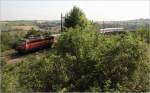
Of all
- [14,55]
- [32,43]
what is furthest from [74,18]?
[14,55]

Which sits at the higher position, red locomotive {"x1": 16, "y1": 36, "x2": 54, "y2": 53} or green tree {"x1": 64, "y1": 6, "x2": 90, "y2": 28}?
green tree {"x1": 64, "y1": 6, "x2": 90, "y2": 28}

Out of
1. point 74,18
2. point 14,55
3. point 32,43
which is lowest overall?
point 14,55

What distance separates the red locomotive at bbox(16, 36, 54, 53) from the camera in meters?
26.0

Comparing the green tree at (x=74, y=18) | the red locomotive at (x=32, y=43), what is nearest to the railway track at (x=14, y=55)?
the red locomotive at (x=32, y=43)

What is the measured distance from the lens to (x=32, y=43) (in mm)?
26859

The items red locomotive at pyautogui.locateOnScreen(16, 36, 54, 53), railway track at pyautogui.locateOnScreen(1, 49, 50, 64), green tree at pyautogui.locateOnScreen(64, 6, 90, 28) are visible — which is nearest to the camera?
railway track at pyautogui.locateOnScreen(1, 49, 50, 64)

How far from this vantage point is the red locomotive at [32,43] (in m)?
26.0

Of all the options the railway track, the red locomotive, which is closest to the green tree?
the red locomotive

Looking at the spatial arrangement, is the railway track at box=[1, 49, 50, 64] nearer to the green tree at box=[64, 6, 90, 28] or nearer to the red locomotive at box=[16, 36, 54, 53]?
the red locomotive at box=[16, 36, 54, 53]

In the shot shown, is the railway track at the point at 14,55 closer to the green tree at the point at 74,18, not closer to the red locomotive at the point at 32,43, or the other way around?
the red locomotive at the point at 32,43

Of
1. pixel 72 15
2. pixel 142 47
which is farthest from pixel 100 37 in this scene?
pixel 72 15

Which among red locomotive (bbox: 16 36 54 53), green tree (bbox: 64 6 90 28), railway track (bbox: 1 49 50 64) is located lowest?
railway track (bbox: 1 49 50 64)

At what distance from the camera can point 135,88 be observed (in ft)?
31.9

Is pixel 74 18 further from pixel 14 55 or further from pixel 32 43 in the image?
pixel 14 55
